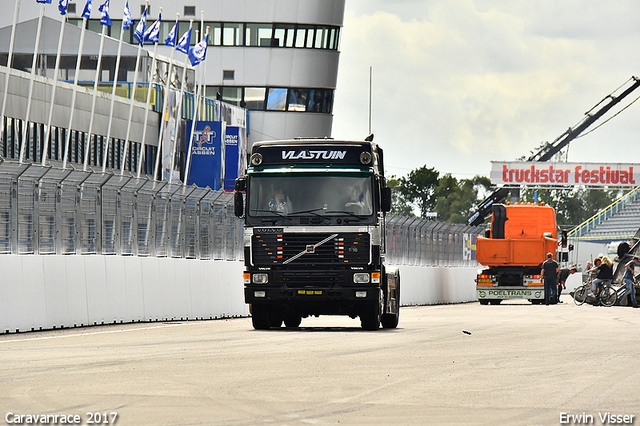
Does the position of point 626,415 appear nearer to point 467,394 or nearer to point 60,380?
point 467,394

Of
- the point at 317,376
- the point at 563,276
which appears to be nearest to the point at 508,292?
the point at 563,276

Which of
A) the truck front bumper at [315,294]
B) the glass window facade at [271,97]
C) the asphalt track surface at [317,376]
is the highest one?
the glass window facade at [271,97]

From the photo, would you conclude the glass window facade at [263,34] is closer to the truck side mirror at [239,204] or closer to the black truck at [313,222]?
the black truck at [313,222]

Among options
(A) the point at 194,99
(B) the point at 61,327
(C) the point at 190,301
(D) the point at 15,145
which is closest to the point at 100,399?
(B) the point at 61,327

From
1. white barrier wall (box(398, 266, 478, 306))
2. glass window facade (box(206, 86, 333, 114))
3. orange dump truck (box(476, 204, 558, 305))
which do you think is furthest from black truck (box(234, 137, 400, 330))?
glass window facade (box(206, 86, 333, 114))

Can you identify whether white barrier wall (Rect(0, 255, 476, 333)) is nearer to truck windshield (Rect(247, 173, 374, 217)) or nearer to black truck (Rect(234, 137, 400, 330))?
black truck (Rect(234, 137, 400, 330))

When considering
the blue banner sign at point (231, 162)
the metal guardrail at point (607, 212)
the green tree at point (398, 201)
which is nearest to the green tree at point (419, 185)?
the green tree at point (398, 201)

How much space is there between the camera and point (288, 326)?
2209 centimetres

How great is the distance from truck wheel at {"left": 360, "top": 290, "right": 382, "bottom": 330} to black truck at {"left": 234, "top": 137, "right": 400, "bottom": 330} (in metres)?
0.04

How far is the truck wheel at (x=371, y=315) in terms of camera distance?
1983 centimetres

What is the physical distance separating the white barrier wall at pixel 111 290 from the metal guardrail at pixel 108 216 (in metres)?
0.49

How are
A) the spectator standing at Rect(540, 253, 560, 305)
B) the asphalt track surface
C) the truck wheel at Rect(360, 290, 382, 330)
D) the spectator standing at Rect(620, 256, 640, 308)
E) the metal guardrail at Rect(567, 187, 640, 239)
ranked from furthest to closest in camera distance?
the metal guardrail at Rect(567, 187, 640, 239), the spectator standing at Rect(540, 253, 560, 305), the spectator standing at Rect(620, 256, 640, 308), the truck wheel at Rect(360, 290, 382, 330), the asphalt track surface

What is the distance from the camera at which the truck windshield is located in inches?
760

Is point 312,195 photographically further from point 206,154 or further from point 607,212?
point 607,212
